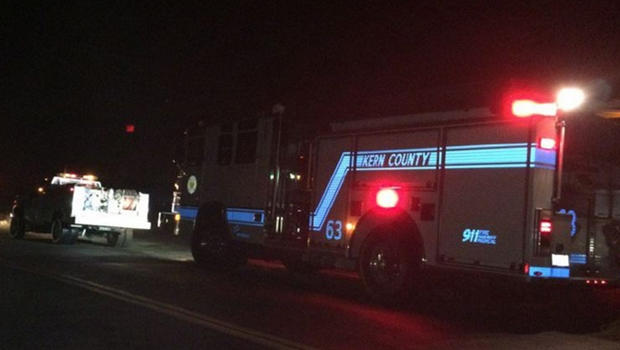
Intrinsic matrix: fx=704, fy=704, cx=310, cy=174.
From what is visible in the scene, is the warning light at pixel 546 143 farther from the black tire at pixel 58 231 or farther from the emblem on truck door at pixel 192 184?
the black tire at pixel 58 231

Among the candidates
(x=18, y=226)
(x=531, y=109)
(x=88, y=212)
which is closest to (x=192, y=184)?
(x=88, y=212)

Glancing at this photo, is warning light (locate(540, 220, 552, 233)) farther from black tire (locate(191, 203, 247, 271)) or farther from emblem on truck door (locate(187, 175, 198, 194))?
emblem on truck door (locate(187, 175, 198, 194))

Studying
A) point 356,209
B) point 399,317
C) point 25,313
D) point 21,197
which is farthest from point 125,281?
point 21,197

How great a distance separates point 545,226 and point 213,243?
7550 mm

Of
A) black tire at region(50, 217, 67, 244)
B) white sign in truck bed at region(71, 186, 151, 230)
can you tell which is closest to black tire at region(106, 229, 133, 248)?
white sign in truck bed at region(71, 186, 151, 230)

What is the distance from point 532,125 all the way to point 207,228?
7917 mm

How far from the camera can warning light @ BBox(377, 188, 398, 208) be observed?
1027cm

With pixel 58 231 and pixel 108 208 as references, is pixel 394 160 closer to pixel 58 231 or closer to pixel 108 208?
pixel 108 208

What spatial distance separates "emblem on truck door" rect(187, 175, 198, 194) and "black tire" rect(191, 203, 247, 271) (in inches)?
32.4

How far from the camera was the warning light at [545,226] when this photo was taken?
27.6 ft

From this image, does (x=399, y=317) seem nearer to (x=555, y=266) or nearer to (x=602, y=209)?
(x=555, y=266)

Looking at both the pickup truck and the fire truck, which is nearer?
the fire truck

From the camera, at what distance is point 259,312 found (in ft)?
29.1

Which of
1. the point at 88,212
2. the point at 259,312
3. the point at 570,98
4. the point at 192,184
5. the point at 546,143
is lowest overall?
the point at 259,312
